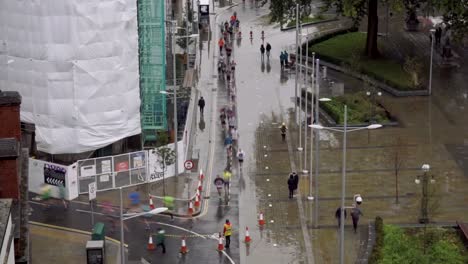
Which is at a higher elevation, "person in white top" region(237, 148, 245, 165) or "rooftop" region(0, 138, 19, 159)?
"rooftop" region(0, 138, 19, 159)

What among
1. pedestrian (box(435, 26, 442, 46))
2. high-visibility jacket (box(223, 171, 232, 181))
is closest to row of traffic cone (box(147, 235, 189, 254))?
high-visibility jacket (box(223, 171, 232, 181))

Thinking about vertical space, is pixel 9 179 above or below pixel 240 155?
above

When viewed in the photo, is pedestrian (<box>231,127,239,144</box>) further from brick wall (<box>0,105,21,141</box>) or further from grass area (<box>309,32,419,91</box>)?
brick wall (<box>0,105,21,141</box>)

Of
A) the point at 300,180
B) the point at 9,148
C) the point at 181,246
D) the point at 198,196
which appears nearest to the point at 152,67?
the point at 198,196

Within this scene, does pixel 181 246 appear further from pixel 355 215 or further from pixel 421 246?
pixel 421 246

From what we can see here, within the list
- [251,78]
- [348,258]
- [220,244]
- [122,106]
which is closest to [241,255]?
[220,244]

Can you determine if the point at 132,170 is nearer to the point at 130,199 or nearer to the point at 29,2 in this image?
the point at 130,199
